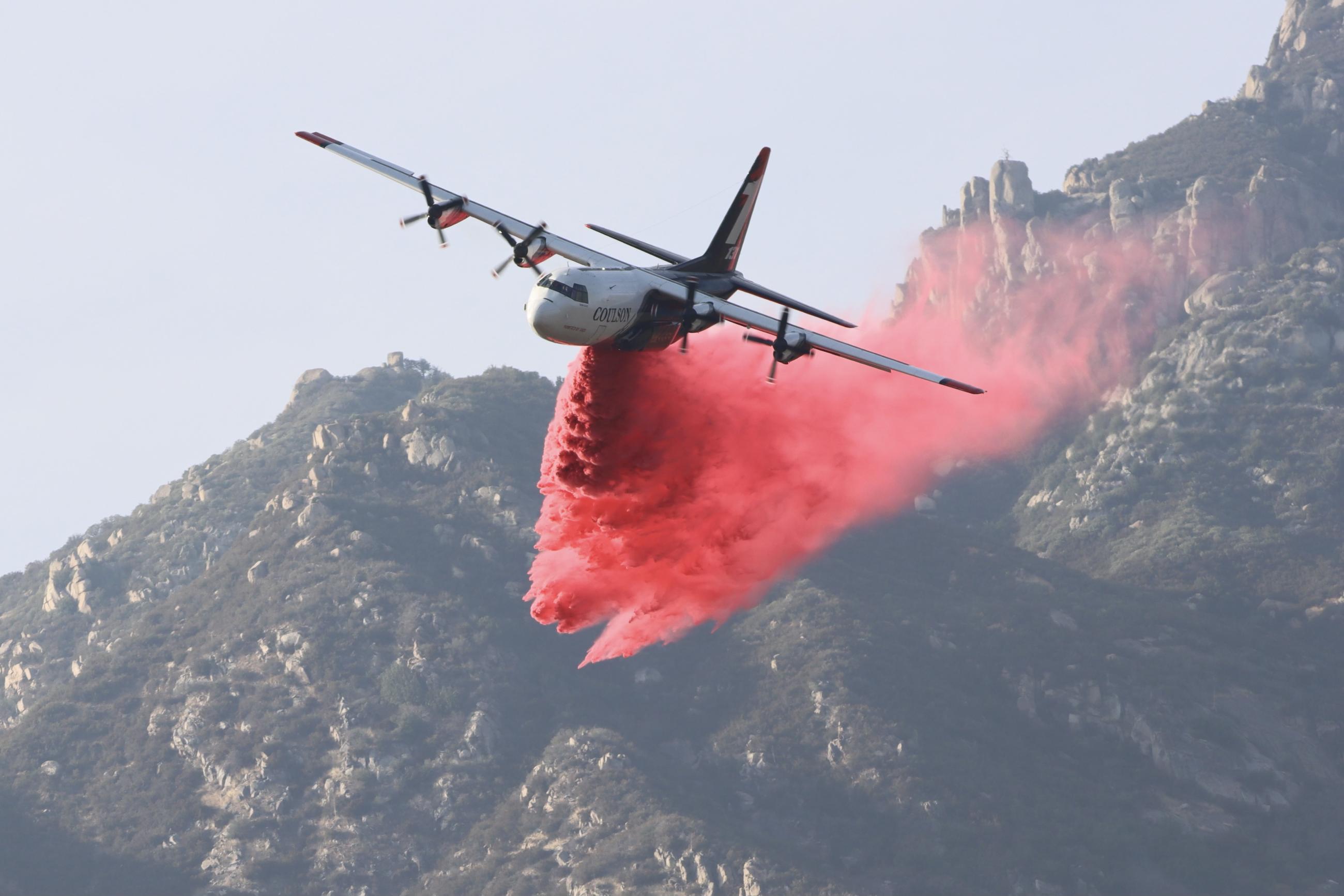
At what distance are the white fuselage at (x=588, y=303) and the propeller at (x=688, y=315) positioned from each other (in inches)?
26.5

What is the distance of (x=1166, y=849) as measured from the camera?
136 m

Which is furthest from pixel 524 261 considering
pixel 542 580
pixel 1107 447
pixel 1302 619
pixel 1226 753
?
pixel 1107 447

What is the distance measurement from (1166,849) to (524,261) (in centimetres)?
10432

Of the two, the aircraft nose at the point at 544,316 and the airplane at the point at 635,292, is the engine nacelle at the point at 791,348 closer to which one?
the airplane at the point at 635,292

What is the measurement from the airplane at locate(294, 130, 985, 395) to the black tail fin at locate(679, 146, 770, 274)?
0.13 feet

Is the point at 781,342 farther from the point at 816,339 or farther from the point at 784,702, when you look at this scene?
the point at 784,702

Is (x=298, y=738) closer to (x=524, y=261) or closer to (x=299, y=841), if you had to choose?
(x=299, y=841)

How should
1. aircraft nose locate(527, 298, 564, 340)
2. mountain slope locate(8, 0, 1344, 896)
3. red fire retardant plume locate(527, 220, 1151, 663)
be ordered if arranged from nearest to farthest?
1. aircraft nose locate(527, 298, 564, 340)
2. red fire retardant plume locate(527, 220, 1151, 663)
3. mountain slope locate(8, 0, 1344, 896)

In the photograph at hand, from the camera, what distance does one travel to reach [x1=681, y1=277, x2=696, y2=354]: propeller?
53.2 m

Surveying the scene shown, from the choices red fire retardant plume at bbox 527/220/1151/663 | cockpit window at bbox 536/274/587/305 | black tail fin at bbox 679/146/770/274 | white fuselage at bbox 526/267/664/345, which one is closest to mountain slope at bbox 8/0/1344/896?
red fire retardant plume at bbox 527/220/1151/663

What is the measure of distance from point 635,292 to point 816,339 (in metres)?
6.91

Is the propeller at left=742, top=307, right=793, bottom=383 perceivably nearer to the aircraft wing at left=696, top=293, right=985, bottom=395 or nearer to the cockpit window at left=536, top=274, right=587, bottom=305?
the aircraft wing at left=696, top=293, right=985, bottom=395

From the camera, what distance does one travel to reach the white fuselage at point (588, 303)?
48.3 metres

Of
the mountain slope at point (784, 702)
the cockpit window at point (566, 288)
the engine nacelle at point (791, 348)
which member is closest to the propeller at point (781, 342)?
the engine nacelle at point (791, 348)
